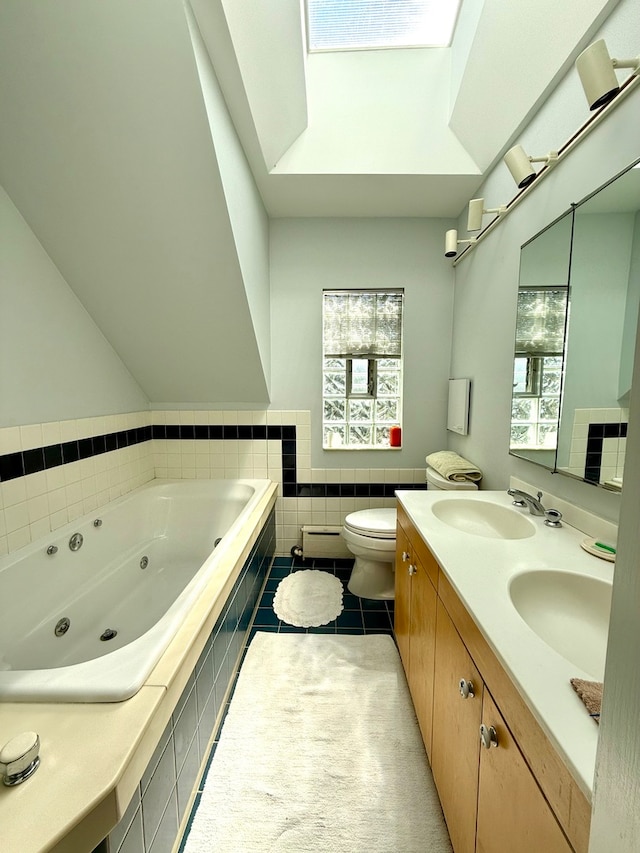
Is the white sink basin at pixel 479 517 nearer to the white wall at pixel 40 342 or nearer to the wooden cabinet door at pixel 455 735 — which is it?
the wooden cabinet door at pixel 455 735

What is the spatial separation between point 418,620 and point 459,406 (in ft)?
4.40

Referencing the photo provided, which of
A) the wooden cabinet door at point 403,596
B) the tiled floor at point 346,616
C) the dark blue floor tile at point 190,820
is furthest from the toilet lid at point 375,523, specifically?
the dark blue floor tile at point 190,820

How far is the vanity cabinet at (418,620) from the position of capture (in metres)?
1.17

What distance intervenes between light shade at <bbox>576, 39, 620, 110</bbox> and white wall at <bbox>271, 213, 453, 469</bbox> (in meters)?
1.53

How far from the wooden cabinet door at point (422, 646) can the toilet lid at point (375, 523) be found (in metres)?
0.62

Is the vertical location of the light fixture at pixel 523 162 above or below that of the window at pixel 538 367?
above

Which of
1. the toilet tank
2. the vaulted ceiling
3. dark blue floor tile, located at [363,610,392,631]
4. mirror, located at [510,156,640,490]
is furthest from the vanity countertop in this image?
the vaulted ceiling

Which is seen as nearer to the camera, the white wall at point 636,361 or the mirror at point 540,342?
the white wall at point 636,361

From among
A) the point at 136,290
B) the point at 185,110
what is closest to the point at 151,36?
the point at 185,110

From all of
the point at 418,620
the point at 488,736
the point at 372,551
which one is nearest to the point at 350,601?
the point at 372,551

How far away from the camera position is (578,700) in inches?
23.1

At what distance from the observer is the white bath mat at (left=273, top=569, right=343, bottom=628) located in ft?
6.55

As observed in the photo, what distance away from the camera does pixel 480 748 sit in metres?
0.79

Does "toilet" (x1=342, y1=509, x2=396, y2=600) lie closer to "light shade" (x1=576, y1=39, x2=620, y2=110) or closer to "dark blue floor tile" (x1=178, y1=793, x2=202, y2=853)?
"dark blue floor tile" (x1=178, y1=793, x2=202, y2=853)
